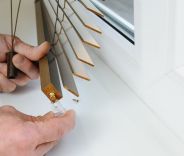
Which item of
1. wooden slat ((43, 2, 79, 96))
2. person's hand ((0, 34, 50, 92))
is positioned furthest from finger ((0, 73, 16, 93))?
wooden slat ((43, 2, 79, 96))

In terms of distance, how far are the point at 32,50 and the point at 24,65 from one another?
3cm

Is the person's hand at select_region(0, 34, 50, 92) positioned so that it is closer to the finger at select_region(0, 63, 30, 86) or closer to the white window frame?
the finger at select_region(0, 63, 30, 86)

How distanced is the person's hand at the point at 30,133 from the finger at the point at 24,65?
15cm

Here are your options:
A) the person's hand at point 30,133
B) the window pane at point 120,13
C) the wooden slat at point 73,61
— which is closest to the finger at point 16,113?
the person's hand at point 30,133

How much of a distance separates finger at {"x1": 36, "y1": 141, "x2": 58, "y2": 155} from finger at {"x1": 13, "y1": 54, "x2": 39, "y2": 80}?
20 centimetres

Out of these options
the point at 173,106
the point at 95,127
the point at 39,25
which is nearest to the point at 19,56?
the point at 39,25

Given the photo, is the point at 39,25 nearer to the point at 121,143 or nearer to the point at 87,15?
the point at 87,15

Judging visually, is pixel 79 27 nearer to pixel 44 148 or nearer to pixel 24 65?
pixel 24 65

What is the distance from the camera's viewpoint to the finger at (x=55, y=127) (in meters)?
0.49

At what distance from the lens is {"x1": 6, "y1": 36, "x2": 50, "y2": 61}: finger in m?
0.64

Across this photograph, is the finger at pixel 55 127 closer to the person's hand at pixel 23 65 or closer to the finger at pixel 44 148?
the finger at pixel 44 148

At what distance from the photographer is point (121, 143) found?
A: 20.6 inches

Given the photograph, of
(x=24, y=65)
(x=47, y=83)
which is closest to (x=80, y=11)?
(x=24, y=65)

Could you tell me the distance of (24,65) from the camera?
67 centimetres
